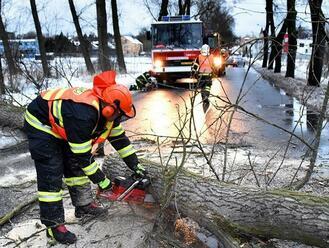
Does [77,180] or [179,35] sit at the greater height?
[179,35]

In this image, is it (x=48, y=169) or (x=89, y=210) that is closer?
(x=48, y=169)

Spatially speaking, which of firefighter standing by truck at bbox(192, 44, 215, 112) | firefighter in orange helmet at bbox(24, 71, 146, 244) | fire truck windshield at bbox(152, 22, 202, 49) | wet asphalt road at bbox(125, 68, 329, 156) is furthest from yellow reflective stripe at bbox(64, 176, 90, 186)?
fire truck windshield at bbox(152, 22, 202, 49)

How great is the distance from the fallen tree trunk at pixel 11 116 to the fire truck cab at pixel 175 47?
30.8 feet

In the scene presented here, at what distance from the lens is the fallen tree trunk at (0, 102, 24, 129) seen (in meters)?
8.13

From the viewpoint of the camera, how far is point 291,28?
18344 mm

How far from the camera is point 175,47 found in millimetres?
17281

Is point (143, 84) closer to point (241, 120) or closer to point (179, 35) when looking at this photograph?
point (179, 35)

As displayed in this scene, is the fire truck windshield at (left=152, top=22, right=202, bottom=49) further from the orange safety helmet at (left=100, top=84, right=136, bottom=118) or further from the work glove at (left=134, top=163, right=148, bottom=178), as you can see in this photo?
the orange safety helmet at (left=100, top=84, right=136, bottom=118)

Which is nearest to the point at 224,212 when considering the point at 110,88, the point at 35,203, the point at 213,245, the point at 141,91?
the point at 213,245

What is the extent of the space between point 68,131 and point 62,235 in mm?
920

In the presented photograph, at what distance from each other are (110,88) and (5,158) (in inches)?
161

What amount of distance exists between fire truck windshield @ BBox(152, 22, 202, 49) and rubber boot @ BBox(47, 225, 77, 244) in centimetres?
1400

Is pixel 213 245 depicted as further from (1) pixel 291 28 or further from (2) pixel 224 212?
(1) pixel 291 28

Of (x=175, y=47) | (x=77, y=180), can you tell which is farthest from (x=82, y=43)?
(x=77, y=180)
